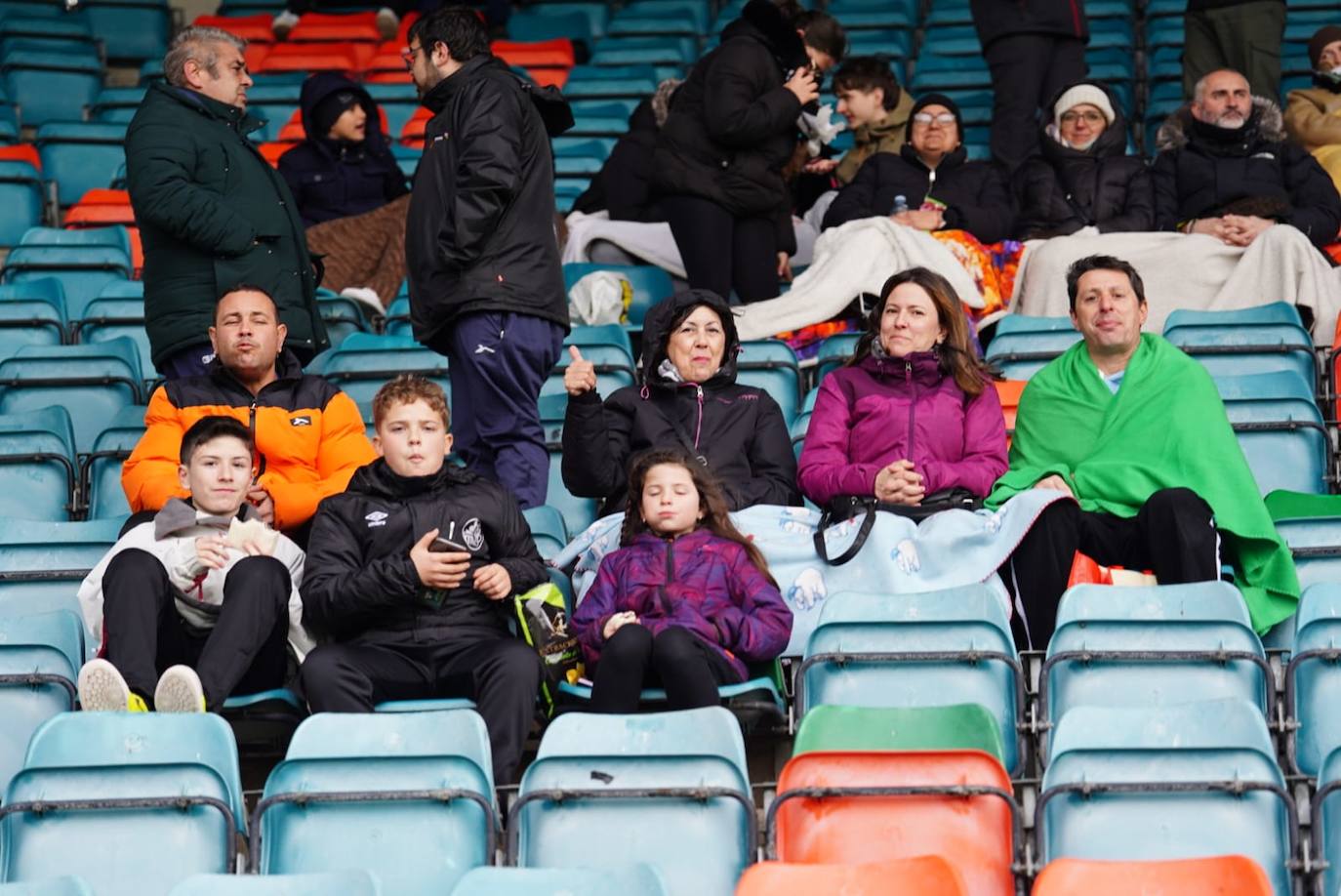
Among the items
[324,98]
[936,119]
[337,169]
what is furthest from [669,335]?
[324,98]

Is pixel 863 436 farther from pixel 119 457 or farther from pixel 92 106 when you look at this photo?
pixel 92 106

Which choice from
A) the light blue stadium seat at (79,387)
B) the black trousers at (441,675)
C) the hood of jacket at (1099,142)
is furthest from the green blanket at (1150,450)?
A: the light blue stadium seat at (79,387)

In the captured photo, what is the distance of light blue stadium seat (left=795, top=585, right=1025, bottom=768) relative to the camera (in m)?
5.25

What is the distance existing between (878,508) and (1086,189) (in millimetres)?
2817

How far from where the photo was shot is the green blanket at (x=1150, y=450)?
5.82 m

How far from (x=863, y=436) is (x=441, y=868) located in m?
2.03

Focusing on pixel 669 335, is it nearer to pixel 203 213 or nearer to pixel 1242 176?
pixel 203 213

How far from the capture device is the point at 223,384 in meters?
6.43

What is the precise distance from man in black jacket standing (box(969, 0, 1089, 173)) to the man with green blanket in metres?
3.02

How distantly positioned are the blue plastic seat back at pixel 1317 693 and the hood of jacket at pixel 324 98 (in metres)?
5.09

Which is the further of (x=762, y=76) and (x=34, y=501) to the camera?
(x=762, y=76)

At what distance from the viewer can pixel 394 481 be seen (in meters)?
5.81

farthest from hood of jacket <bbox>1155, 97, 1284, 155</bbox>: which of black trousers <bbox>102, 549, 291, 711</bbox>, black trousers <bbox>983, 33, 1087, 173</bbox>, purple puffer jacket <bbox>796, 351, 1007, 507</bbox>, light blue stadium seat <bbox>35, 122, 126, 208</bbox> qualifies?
light blue stadium seat <bbox>35, 122, 126, 208</bbox>

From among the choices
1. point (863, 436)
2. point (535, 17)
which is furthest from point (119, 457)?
point (535, 17)
